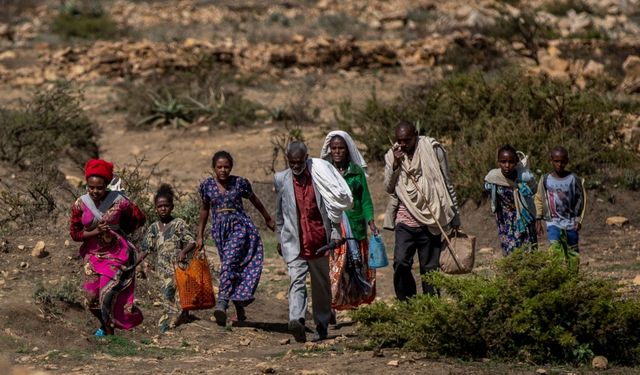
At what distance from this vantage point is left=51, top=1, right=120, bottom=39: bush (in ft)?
91.1

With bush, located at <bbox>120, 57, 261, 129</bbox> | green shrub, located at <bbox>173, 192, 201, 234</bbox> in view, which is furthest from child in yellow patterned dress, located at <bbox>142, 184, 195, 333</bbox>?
bush, located at <bbox>120, 57, 261, 129</bbox>

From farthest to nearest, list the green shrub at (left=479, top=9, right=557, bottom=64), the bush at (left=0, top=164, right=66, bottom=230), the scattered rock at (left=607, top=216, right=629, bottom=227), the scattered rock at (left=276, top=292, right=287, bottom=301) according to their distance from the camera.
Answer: the green shrub at (left=479, top=9, right=557, bottom=64)
the scattered rock at (left=607, top=216, right=629, bottom=227)
the scattered rock at (left=276, top=292, right=287, bottom=301)
the bush at (left=0, top=164, right=66, bottom=230)

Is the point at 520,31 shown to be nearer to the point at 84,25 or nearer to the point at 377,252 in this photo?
the point at 84,25

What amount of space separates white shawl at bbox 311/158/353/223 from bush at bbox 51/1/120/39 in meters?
19.5

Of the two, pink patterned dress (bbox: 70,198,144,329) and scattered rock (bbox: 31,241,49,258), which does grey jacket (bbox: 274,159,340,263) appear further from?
scattered rock (bbox: 31,241,49,258)

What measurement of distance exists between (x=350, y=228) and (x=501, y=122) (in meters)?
5.71

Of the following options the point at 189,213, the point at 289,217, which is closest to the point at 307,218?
the point at 289,217

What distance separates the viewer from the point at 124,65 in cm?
2264

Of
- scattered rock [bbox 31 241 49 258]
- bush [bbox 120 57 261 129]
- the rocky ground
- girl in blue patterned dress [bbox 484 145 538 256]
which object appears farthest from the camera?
bush [bbox 120 57 261 129]

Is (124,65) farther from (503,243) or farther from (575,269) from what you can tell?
(575,269)

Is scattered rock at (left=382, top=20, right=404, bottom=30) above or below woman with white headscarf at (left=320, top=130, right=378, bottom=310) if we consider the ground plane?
above

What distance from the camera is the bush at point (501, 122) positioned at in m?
14.1

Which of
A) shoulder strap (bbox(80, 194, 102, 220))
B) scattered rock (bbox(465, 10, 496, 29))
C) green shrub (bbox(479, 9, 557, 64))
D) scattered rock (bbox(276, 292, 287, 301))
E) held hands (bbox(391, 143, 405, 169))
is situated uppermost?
scattered rock (bbox(465, 10, 496, 29))

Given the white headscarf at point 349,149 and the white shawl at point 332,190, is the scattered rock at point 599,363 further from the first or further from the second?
the white headscarf at point 349,149
